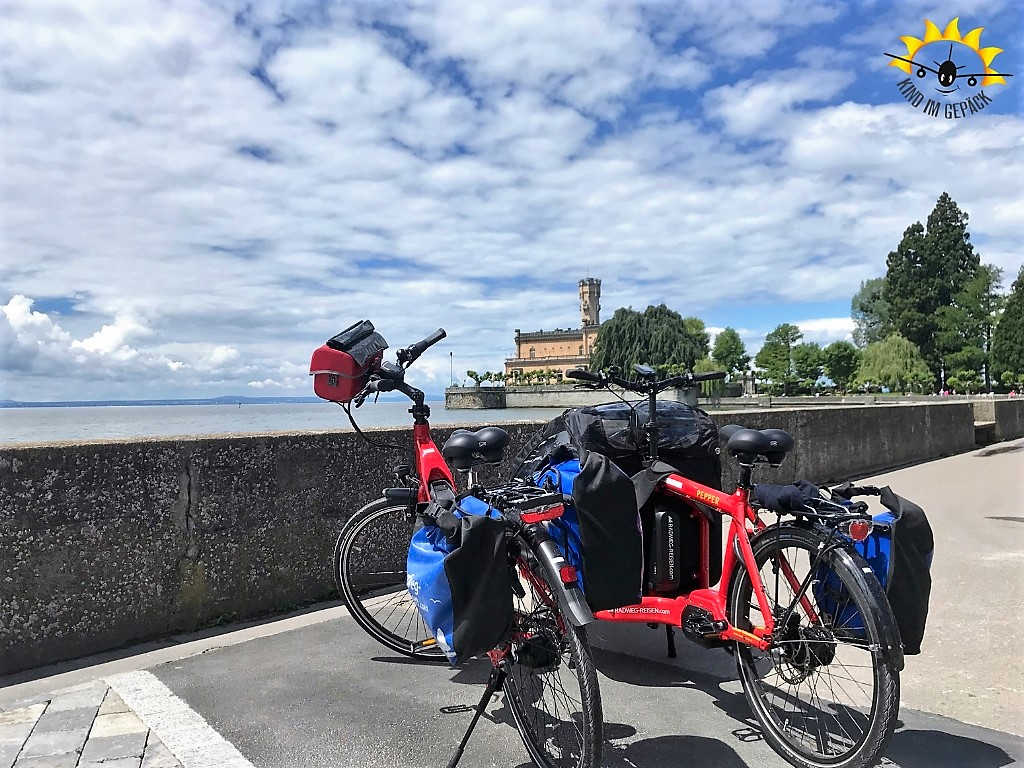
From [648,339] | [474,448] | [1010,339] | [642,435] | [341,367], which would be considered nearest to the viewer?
[642,435]

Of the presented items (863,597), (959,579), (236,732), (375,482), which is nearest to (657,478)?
(863,597)

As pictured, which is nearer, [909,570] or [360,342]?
[909,570]

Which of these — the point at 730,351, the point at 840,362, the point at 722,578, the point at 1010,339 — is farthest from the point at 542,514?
the point at 730,351

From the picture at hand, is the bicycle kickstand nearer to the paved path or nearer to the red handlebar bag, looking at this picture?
the paved path

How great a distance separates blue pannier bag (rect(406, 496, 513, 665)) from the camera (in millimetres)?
2844

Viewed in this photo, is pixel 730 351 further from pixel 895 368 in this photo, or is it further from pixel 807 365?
pixel 895 368

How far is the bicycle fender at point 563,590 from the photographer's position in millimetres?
2760

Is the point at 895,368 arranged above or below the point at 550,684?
above

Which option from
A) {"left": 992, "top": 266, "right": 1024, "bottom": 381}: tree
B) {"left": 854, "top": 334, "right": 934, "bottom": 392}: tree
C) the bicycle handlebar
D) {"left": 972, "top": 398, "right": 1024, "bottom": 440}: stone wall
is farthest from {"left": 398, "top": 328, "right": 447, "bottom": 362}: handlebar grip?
{"left": 992, "top": 266, "right": 1024, "bottom": 381}: tree

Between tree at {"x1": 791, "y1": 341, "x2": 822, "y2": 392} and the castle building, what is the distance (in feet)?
173

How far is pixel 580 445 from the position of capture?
152 inches

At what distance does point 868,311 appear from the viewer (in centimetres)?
10956

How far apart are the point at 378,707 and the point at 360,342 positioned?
5.89ft

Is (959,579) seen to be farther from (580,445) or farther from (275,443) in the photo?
(275,443)
